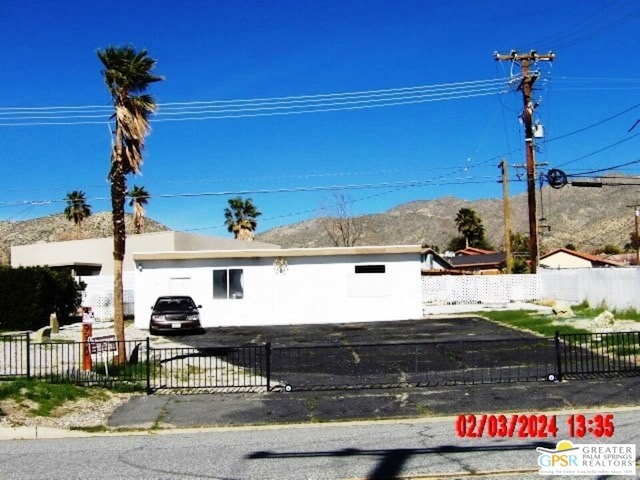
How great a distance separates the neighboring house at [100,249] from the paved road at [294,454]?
3518 cm

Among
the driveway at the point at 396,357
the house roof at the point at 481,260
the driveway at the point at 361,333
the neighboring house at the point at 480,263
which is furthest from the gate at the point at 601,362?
the house roof at the point at 481,260

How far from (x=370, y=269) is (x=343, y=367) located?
14.4 m

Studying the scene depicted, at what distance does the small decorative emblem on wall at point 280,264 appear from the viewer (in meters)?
31.3

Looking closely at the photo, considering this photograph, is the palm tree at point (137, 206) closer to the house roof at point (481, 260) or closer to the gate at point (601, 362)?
the house roof at point (481, 260)

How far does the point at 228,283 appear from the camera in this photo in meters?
31.4

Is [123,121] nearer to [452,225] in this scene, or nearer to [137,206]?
[137,206]

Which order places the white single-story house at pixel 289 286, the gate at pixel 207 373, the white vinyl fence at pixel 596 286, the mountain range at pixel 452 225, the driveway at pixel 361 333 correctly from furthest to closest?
the mountain range at pixel 452 225
the white single-story house at pixel 289 286
the white vinyl fence at pixel 596 286
the driveway at pixel 361 333
the gate at pixel 207 373

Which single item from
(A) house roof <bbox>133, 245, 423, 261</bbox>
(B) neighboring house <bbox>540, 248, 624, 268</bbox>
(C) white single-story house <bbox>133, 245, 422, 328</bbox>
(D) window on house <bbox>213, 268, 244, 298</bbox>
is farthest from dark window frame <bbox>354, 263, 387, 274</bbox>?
(B) neighboring house <bbox>540, 248, 624, 268</bbox>

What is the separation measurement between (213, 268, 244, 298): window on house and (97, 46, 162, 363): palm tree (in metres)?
13.2

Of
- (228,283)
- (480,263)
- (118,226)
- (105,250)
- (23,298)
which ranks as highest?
(105,250)

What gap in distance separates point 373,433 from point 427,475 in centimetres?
287

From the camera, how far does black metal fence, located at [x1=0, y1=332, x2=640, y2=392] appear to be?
586 inches

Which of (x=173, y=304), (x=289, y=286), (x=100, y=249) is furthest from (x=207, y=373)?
(x=100, y=249)

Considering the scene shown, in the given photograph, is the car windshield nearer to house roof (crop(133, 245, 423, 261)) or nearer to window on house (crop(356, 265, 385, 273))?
house roof (crop(133, 245, 423, 261))
